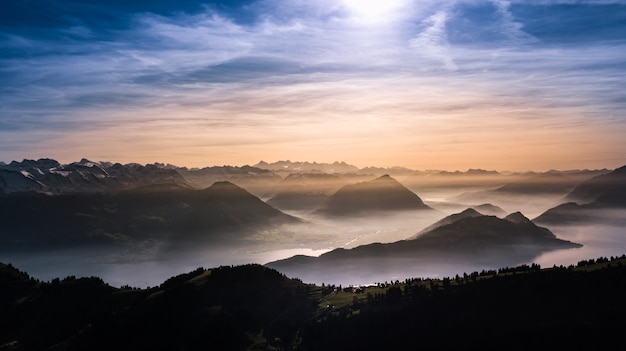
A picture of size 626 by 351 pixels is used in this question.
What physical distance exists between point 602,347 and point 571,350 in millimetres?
13469

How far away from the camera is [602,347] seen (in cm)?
19925

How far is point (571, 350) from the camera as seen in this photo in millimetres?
199500
